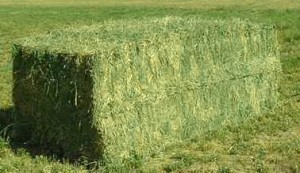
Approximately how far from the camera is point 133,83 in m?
8.41

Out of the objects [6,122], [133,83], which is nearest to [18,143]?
[6,122]

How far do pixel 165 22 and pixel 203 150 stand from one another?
7.98 ft

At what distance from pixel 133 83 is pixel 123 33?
1.10 m

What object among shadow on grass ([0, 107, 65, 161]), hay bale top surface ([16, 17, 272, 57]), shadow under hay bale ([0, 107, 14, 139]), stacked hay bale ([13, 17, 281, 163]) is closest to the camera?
stacked hay bale ([13, 17, 281, 163])

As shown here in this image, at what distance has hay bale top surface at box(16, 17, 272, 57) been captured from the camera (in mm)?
8414

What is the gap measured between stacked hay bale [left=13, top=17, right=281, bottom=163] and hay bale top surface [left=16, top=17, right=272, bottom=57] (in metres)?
0.02

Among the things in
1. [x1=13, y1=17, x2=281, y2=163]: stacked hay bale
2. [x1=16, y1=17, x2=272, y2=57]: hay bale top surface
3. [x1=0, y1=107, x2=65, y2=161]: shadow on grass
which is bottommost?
[x1=0, y1=107, x2=65, y2=161]: shadow on grass

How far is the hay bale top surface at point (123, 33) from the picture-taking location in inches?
331

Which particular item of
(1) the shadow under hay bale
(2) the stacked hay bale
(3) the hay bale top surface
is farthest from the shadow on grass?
(3) the hay bale top surface

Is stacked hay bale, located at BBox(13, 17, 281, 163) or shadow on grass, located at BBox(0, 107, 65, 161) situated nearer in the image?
stacked hay bale, located at BBox(13, 17, 281, 163)

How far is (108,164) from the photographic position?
8133 millimetres

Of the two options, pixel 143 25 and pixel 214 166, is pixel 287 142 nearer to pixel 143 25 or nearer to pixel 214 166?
pixel 214 166

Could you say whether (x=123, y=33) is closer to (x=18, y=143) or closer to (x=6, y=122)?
(x=18, y=143)

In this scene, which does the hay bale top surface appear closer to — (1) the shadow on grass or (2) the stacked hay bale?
(2) the stacked hay bale
